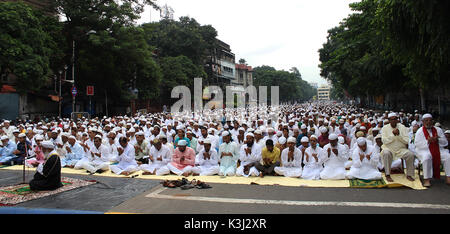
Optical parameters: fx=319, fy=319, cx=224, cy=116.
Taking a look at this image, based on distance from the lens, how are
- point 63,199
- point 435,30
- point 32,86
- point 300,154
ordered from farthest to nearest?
point 32,86 → point 300,154 → point 435,30 → point 63,199

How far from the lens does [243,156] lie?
7.93 meters

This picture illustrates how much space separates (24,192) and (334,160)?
6.45 metres

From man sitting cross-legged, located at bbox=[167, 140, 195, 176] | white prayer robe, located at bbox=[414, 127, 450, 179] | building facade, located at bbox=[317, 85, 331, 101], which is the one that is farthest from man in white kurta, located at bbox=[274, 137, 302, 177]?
building facade, located at bbox=[317, 85, 331, 101]

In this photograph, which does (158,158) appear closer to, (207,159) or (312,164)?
(207,159)

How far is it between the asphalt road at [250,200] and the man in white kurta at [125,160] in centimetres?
152

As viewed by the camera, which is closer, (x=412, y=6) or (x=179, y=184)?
(x=412, y=6)

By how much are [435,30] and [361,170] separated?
311cm

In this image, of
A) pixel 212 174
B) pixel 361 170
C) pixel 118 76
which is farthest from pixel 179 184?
pixel 118 76

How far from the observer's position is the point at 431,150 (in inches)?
250

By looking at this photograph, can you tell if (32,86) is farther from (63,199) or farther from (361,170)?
(361,170)

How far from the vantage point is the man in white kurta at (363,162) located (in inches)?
265

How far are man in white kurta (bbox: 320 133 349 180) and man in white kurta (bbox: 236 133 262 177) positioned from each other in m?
1.58

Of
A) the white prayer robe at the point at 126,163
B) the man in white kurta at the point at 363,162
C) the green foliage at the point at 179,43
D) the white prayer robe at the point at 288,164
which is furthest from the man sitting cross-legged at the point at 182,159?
the green foliage at the point at 179,43

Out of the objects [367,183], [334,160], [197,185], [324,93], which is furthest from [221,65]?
[324,93]
